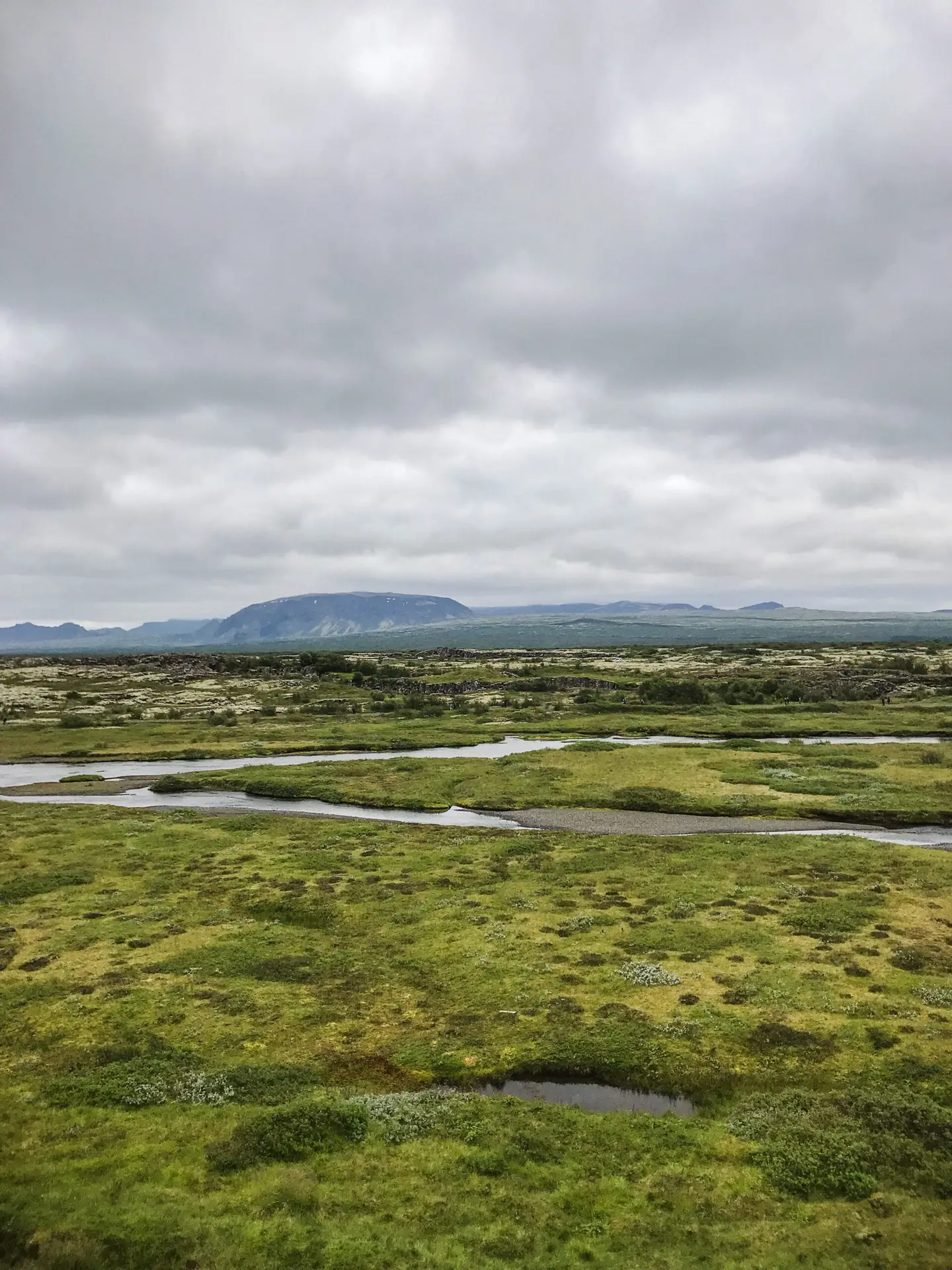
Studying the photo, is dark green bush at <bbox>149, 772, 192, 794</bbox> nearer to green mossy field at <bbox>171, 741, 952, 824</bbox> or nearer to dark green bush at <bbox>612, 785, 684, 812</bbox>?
green mossy field at <bbox>171, 741, 952, 824</bbox>

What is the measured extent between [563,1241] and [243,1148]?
28.8ft

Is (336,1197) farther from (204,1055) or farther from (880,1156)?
(880,1156)

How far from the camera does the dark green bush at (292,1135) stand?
62.8ft

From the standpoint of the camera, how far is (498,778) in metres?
78.7

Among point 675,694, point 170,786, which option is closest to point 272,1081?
point 170,786

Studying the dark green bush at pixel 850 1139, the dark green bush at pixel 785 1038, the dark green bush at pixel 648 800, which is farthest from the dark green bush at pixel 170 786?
the dark green bush at pixel 850 1139

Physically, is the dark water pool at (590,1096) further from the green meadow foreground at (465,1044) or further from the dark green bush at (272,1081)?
the dark green bush at (272,1081)

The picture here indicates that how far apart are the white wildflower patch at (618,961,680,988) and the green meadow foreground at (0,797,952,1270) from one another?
0.15 metres

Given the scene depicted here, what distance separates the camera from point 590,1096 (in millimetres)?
23156

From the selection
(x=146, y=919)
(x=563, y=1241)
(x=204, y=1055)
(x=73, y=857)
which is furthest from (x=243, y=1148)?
(x=73, y=857)

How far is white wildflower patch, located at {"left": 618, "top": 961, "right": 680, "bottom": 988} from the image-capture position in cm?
2938

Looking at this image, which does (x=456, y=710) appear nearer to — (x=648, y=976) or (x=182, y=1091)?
(x=648, y=976)

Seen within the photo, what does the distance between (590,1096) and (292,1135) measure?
9.39 meters

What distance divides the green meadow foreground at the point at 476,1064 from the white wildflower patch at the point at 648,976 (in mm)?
146
